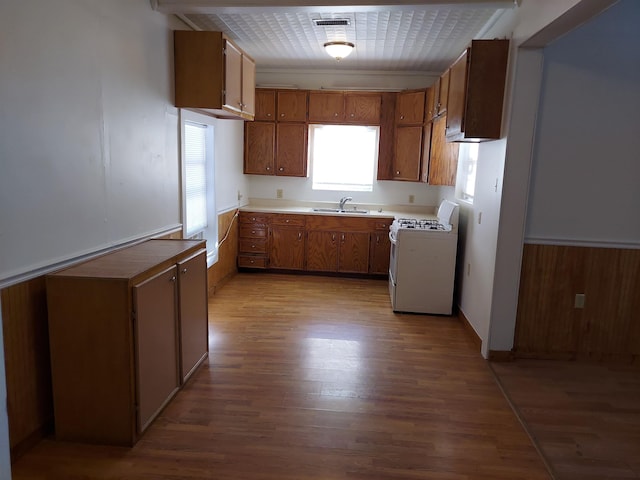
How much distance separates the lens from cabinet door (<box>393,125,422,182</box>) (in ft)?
19.1

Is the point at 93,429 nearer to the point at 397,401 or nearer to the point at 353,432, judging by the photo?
the point at 353,432

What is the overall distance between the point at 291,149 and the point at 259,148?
0.43m

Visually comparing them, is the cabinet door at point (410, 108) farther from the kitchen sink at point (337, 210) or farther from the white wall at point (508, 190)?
the white wall at point (508, 190)

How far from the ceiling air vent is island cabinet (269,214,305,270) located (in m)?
2.42

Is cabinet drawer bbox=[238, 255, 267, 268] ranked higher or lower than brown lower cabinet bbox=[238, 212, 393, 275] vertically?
lower

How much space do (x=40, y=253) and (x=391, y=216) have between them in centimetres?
418

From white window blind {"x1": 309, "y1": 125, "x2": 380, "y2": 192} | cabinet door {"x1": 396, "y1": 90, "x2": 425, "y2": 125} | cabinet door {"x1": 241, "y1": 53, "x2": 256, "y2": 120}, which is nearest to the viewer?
cabinet door {"x1": 241, "y1": 53, "x2": 256, "y2": 120}

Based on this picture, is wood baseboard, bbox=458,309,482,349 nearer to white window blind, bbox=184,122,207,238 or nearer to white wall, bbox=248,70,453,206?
white wall, bbox=248,70,453,206

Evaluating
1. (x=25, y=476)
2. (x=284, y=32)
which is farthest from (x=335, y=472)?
(x=284, y=32)

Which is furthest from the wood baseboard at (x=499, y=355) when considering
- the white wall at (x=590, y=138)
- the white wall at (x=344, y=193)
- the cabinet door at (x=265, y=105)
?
the cabinet door at (x=265, y=105)

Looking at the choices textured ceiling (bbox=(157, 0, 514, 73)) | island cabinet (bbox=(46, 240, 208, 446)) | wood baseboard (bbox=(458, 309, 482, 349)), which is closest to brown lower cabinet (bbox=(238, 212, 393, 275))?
wood baseboard (bbox=(458, 309, 482, 349))

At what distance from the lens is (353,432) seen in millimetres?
2561

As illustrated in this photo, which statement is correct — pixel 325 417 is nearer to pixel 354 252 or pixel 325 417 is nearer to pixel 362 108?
pixel 354 252

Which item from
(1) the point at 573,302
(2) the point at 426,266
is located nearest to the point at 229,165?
(2) the point at 426,266
